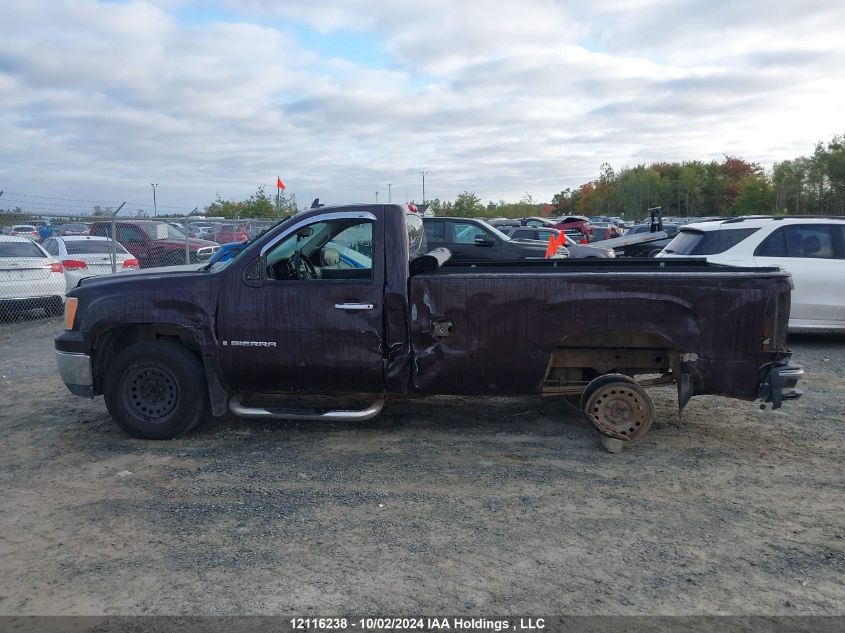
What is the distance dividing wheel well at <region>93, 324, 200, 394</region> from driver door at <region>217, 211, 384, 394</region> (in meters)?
0.47

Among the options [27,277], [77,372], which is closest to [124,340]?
[77,372]

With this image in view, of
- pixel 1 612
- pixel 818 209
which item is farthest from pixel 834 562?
pixel 818 209

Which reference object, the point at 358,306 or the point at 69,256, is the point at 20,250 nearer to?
the point at 69,256

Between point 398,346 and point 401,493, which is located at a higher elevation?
point 398,346

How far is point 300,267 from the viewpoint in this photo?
6.43 meters

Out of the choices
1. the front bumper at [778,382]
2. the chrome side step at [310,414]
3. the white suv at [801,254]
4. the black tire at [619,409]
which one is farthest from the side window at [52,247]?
the front bumper at [778,382]

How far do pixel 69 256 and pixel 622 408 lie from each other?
12.1 metres

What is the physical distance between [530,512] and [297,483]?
166cm

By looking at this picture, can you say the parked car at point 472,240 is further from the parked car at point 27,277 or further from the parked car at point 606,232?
the parked car at point 606,232

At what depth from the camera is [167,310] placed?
20.0 ft

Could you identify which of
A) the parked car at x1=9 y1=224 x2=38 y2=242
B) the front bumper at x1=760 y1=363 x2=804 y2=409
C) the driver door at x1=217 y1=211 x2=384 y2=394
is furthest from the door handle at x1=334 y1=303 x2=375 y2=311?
the parked car at x1=9 y1=224 x2=38 y2=242

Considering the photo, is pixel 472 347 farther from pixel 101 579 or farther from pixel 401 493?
pixel 101 579

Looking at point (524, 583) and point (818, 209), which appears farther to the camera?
point (818, 209)

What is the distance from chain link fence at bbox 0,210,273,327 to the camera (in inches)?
501
